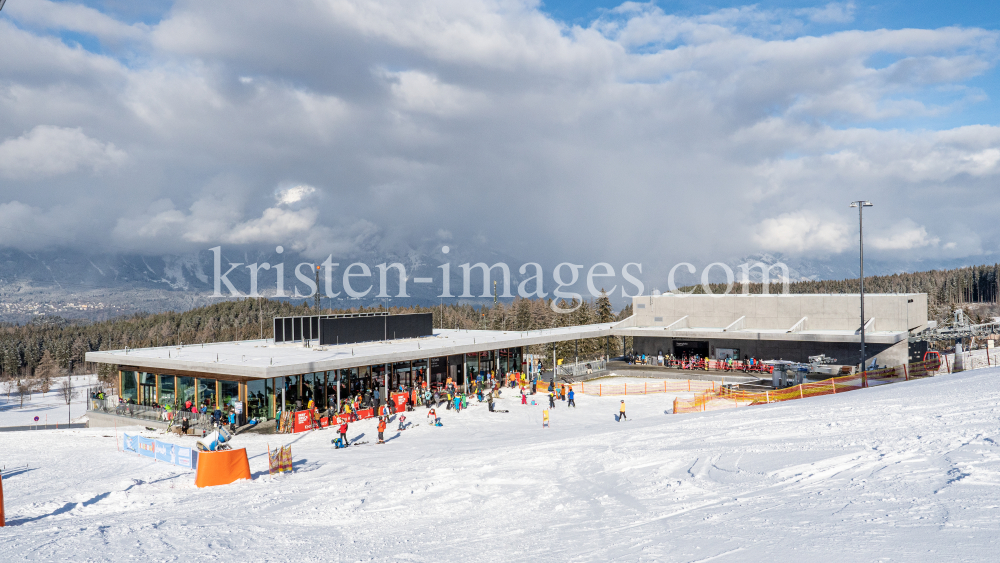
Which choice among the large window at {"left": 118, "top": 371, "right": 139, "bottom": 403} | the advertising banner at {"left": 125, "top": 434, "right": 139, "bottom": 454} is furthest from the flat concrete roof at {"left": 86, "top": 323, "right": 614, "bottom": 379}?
the advertising banner at {"left": 125, "top": 434, "right": 139, "bottom": 454}

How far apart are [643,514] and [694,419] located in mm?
11531

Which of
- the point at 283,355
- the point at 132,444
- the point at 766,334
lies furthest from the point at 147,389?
the point at 766,334

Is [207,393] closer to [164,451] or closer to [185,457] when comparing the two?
[164,451]

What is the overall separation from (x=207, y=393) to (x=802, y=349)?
136ft

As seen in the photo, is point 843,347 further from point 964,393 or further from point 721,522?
point 721,522

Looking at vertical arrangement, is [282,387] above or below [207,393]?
above

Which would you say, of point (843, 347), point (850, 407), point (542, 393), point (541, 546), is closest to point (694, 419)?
point (850, 407)

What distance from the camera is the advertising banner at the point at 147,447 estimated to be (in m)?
21.3

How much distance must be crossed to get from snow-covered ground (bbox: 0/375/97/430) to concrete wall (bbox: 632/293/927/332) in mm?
51111

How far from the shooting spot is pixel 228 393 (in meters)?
29.7

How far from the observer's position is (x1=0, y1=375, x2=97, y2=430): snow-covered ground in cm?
5845

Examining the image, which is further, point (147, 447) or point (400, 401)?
point (400, 401)

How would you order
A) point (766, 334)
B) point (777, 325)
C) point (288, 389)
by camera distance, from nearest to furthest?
point (288, 389), point (766, 334), point (777, 325)

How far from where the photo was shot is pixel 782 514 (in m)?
9.43
